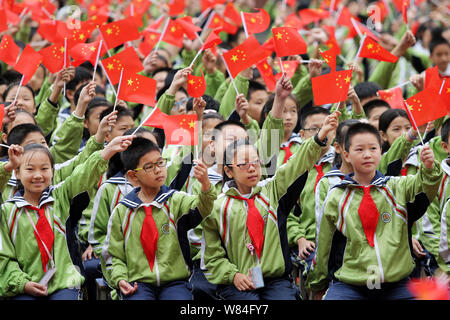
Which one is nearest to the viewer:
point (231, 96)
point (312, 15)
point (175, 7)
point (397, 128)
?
point (397, 128)

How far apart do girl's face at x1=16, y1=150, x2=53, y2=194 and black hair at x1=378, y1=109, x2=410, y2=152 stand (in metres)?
2.64

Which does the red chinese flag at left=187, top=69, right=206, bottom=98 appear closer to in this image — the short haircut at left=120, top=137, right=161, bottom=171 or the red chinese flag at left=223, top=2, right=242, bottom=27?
the short haircut at left=120, top=137, right=161, bottom=171

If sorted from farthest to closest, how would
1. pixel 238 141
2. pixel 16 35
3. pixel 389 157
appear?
pixel 16 35 → pixel 389 157 → pixel 238 141

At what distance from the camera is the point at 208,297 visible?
4.23 metres

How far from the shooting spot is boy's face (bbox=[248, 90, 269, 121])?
6199 mm

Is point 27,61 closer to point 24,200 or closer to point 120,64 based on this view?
point 120,64

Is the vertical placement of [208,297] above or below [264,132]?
below

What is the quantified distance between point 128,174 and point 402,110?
2.32 m

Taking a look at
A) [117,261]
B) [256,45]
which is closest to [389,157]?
[256,45]

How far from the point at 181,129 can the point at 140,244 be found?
781mm

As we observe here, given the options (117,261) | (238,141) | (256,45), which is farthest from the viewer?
(256,45)

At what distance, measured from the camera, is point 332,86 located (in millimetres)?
4352

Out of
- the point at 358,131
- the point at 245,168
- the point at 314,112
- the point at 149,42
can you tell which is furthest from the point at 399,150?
the point at 149,42
